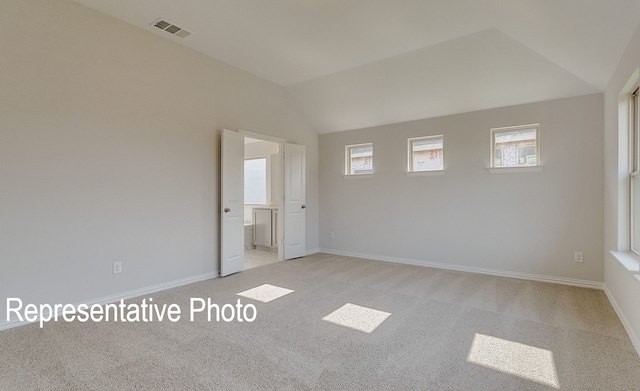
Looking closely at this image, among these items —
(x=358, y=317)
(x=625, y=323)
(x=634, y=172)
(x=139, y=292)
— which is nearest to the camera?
(x=625, y=323)

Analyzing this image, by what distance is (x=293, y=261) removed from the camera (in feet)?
16.5

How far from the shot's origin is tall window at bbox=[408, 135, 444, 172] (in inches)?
184

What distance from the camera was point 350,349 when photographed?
214 cm

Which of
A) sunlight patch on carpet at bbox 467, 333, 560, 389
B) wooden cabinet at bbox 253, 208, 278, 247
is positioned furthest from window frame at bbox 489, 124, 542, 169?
wooden cabinet at bbox 253, 208, 278, 247

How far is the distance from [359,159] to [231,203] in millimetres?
2531

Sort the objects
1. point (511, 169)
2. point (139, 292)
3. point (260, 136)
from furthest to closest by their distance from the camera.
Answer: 1. point (260, 136)
2. point (511, 169)
3. point (139, 292)

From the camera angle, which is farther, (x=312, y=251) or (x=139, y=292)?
(x=312, y=251)

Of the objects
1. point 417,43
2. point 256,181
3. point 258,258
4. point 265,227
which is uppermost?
point 417,43

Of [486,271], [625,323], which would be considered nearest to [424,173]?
[486,271]

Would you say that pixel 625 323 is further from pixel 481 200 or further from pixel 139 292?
pixel 139 292

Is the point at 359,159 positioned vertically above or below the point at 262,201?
above

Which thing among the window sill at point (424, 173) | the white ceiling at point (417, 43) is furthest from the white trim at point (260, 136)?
the window sill at point (424, 173)

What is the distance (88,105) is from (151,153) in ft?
2.34

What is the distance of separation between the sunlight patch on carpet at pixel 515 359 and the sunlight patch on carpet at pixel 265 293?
76.3 inches
